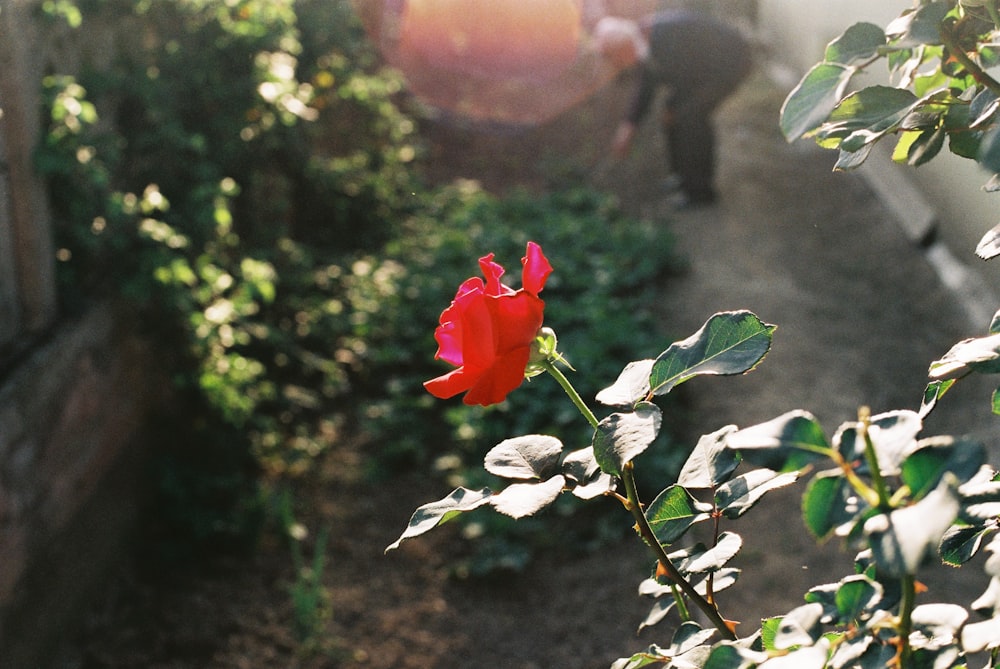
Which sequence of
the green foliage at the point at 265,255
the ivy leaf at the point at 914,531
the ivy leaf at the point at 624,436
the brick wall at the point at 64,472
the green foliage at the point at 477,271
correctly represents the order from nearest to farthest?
the ivy leaf at the point at 914,531, the ivy leaf at the point at 624,436, the brick wall at the point at 64,472, the green foliage at the point at 265,255, the green foliage at the point at 477,271

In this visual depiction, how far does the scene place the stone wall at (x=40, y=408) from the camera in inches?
85.0

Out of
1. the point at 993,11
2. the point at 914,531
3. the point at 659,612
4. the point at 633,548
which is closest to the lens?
the point at 914,531

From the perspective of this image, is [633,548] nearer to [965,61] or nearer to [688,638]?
[688,638]

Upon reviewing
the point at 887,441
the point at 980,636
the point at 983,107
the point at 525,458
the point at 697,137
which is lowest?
the point at 980,636

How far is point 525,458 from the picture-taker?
2.49 ft

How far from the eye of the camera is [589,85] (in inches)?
305

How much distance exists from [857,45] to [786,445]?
319 millimetres

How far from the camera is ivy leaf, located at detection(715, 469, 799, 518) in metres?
0.68

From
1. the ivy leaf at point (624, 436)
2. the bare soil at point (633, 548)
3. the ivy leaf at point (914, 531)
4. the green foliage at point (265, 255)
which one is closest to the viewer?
the ivy leaf at point (914, 531)

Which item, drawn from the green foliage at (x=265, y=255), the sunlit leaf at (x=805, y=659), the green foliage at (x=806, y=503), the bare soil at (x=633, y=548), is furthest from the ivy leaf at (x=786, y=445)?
the green foliage at (x=265, y=255)

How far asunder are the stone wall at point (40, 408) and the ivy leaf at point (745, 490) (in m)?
1.81

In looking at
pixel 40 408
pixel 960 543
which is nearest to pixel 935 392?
pixel 960 543

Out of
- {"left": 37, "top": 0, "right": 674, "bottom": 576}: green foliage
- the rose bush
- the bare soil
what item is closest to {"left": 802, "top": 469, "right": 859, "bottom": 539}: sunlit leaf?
the rose bush

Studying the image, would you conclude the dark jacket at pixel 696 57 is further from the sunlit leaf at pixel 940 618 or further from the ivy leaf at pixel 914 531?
the ivy leaf at pixel 914 531
